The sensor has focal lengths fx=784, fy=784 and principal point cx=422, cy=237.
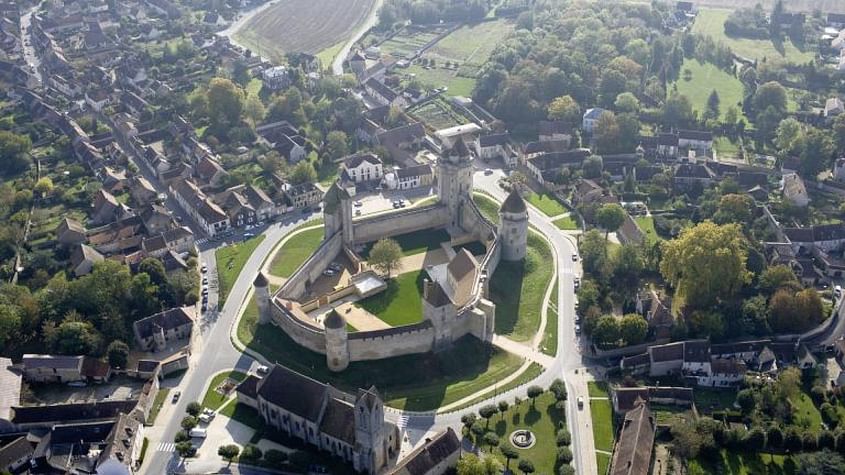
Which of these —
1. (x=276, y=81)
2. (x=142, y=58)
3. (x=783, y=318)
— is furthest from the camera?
(x=142, y=58)

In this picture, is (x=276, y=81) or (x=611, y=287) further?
(x=276, y=81)

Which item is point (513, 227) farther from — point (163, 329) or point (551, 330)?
point (163, 329)

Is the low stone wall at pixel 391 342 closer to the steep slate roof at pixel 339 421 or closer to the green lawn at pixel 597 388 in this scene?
the steep slate roof at pixel 339 421

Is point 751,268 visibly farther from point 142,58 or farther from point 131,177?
point 142,58

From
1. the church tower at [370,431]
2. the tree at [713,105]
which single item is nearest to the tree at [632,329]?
the church tower at [370,431]

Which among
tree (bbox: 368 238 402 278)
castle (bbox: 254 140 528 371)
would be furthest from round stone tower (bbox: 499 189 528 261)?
tree (bbox: 368 238 402 278)

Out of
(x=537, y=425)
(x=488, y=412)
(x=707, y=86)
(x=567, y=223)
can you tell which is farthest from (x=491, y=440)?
(x=707, y=86)

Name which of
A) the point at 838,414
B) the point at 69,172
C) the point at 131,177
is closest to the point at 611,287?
the point at 838,414

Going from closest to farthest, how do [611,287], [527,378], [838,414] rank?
[838,414] → [527,378] → [611,287]
